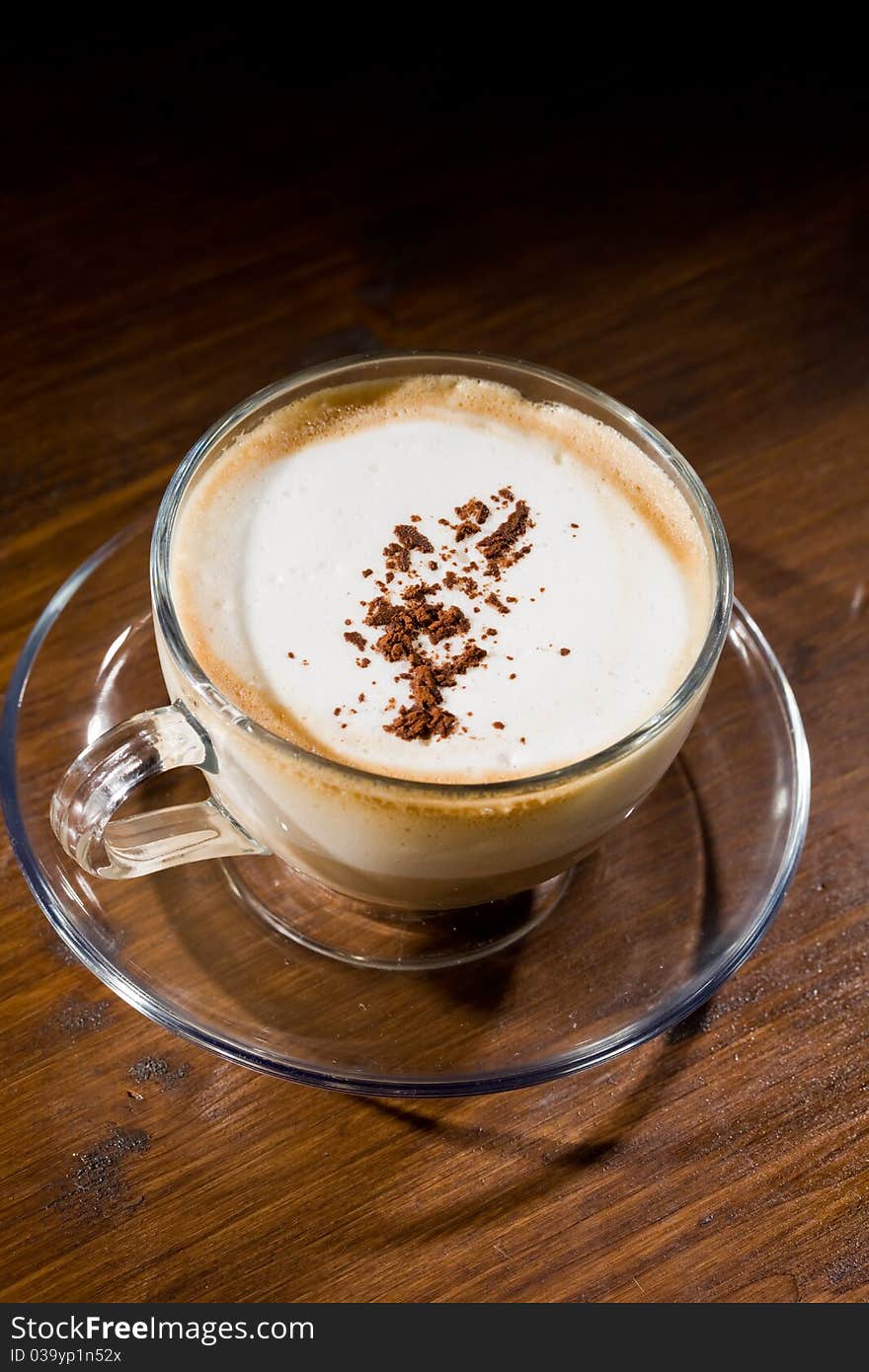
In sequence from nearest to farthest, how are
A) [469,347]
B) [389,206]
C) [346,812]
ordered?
1. [346,812]
2. [469,347]
3. [389,206]

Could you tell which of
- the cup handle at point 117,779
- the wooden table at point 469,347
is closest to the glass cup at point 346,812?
the cup handle at point 117,779

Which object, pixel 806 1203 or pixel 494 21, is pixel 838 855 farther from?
pixel 494 21

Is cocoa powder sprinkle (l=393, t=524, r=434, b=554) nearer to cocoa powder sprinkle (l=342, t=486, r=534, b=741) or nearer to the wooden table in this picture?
cocoa powder sprinkle (l=342, t=486, r=534, b=741)

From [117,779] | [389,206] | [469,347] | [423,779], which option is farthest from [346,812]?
[389,206]

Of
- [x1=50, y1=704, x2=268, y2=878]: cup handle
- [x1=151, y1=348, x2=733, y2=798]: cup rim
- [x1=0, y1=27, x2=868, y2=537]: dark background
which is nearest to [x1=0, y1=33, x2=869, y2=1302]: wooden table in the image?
[x1=0, y1=27, x2=868, y2=537]: dark background

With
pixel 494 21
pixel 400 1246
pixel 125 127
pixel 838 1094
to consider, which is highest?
pixel 125 127

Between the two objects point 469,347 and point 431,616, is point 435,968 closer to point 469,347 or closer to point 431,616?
point 431,616

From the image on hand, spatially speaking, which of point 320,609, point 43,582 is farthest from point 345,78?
point 320,609

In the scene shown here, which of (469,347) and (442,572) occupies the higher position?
(442,572)
